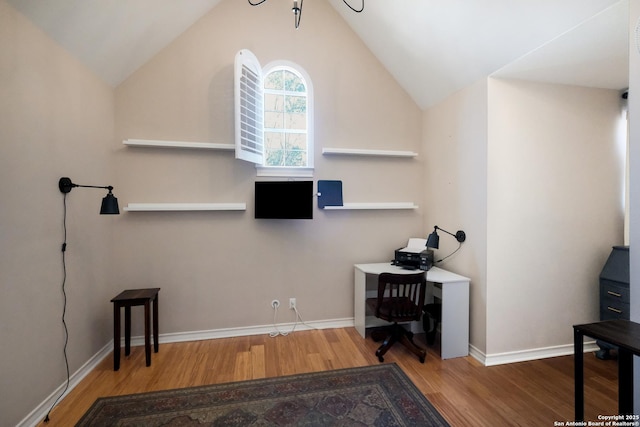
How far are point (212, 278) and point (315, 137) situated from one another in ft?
6.76

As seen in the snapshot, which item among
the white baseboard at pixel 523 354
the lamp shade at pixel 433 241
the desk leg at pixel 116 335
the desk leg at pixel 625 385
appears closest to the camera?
the desk leg at pixel 625 385

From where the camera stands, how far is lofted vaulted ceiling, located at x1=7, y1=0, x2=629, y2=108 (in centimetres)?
191

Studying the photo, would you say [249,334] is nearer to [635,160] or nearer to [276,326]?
[276,326]

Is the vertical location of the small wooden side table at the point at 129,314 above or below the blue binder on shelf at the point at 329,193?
below

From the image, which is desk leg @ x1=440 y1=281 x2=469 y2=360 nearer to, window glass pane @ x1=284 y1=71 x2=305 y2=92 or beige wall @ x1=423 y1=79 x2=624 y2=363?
beige wall @ x1=423 y1=79 x2=624 y2=363

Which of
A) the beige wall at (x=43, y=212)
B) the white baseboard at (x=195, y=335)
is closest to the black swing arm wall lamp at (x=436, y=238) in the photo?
the white baseboard at (x=195, y=335)

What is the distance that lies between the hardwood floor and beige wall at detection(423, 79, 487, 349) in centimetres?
46

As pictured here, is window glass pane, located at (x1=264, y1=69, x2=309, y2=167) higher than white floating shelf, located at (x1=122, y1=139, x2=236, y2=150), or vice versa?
window glass pane, located at (x1=264, y1=69, x2=309, y2=167)

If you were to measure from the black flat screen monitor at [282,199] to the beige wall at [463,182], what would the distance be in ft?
5.21

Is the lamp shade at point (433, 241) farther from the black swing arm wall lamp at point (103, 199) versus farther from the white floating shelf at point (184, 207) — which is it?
the black swing arm wall lamp at point (103, 199)

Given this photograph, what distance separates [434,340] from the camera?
307cm

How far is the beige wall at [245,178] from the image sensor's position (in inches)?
117

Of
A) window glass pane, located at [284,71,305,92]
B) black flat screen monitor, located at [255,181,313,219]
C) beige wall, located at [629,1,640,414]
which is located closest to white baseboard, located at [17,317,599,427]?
beige wall, located at [629,1,640,414]

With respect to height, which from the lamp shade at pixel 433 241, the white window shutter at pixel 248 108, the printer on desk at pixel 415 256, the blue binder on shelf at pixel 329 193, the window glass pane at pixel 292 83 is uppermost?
the window glass pane at pixel 292 83
